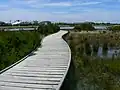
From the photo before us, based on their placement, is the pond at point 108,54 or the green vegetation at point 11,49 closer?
the green vegetation at point 11,49

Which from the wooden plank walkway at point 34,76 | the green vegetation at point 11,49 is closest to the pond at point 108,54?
the green vegetation at point 11,49

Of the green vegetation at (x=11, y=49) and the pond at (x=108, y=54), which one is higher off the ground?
the green vegetation at (x=11, y=49)

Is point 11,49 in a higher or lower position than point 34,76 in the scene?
higher

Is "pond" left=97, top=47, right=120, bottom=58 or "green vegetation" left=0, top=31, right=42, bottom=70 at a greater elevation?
"green vegetation" left=0, top=31, right=42, bottom=70

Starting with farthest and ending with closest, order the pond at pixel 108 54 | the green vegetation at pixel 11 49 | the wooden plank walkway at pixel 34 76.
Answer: the pond at pixel 108 54
the green vegetation at pixel 11 49
the wooden plank walkway at pixel 34 76

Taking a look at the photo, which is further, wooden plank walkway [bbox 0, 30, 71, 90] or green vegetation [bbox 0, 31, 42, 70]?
green vegetation [bbox 0, 31, 42, 70]

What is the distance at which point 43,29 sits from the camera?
152ft

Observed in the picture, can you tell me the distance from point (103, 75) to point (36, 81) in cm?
554

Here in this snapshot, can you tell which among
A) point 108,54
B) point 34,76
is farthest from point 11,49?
point 108,54

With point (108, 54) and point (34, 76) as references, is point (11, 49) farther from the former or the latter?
point (108, 54)

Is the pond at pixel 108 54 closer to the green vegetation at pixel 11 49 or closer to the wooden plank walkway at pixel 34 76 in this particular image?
the green vegetation at pixel 11 49

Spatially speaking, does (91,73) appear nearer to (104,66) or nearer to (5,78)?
(104,66)

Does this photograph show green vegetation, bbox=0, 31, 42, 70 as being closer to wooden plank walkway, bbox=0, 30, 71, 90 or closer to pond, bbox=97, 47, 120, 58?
wooden plank walkway, bbox=0, 30, 71, 90

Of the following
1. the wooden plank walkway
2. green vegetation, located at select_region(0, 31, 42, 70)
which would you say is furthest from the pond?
the wooden plank walkway
